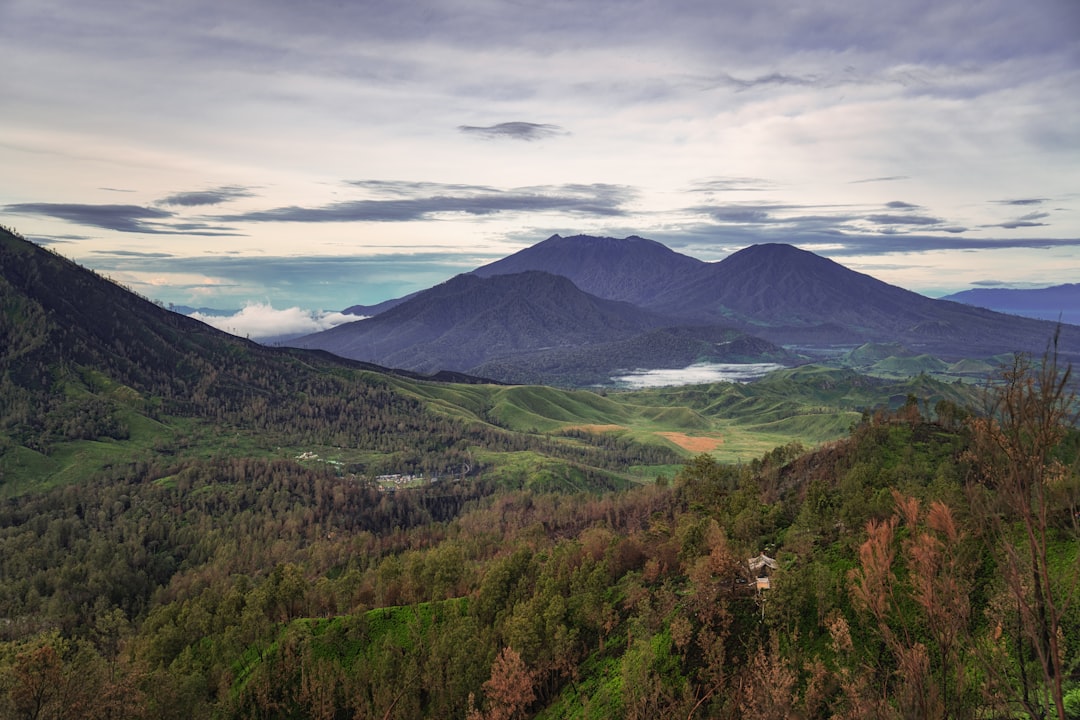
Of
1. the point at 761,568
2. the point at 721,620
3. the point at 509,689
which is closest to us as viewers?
the point at 721,620

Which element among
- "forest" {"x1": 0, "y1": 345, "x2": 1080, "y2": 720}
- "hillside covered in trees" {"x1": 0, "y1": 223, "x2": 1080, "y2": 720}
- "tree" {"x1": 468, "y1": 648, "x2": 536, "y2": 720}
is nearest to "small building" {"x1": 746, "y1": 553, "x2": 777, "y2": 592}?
"hillside covered in trees" {"x1": 0, "y1": 223, "x2": 1080, "y2": 720}

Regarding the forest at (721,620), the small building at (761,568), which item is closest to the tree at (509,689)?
the forest at (721,620)

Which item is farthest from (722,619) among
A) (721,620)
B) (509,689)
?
(509,689)

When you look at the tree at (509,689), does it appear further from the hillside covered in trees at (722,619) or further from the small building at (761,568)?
Answer: the small building at (761,568)

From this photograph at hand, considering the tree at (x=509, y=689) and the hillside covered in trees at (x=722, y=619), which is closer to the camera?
the hillside covered in trees at (x=722, y=619)

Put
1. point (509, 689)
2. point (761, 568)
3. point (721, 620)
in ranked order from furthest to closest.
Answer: point (509, 689)
point (761, 568)
point (721, 620)

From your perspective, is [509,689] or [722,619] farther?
[509,689]

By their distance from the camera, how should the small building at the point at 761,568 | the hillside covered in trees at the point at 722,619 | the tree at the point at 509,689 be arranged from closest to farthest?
1. the hillside covered in trees at the point at 722,619
2. the small building at the point at 761,568
3. the tree at the point at 509,689

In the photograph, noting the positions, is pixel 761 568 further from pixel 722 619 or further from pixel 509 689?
pixel 509 689

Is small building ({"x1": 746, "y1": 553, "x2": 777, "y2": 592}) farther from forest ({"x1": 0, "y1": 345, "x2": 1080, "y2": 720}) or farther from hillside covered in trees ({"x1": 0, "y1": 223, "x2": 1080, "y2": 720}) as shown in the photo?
forest ({"x1": 0, "y1": 345, "x2": 1080, "y2": 720})
